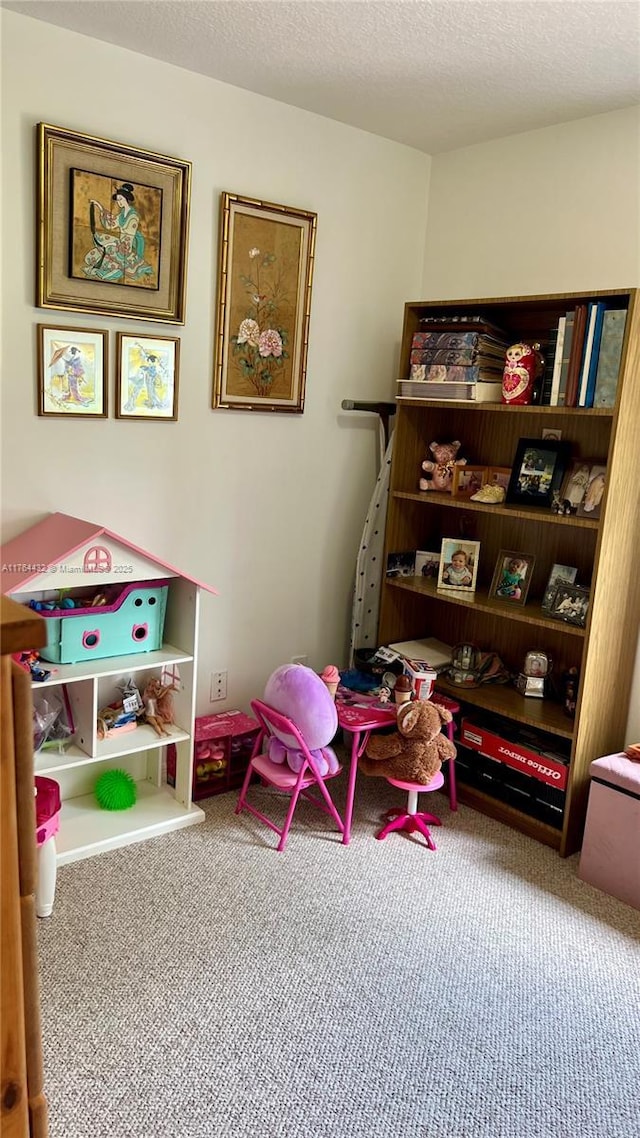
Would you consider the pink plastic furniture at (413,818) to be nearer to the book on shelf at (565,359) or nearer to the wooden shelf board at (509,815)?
the wooden shelf board at (509,815)

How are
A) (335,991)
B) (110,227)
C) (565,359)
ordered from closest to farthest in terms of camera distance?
(335,991)
(110,227)
(565,359)

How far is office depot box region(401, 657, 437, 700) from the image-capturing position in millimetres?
2904

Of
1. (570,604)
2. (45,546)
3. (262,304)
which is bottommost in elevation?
(570,604)

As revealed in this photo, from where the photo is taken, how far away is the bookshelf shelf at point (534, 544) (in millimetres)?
2562

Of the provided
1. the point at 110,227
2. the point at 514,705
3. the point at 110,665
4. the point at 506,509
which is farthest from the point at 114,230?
the point at 514,705

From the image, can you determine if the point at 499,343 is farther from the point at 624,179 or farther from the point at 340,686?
the point at 340,686

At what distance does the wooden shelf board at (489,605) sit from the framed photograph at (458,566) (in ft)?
0.13

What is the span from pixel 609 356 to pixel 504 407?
392 millimetres

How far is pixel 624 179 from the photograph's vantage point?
2.68m

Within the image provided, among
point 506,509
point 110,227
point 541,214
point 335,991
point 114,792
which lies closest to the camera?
point 335,991

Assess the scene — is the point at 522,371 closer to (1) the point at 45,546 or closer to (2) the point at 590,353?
(2) the point at 590,353

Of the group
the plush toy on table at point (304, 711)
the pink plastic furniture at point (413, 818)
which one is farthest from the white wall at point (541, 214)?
the plush toy on table at point (304, 711)

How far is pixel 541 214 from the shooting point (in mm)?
2938

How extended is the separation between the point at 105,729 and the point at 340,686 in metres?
0.86
